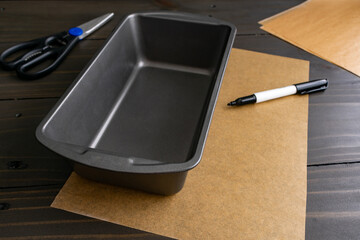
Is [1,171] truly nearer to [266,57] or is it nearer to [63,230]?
[63,230]

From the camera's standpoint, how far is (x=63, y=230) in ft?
1.26

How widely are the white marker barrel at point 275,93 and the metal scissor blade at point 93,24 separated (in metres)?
0.39

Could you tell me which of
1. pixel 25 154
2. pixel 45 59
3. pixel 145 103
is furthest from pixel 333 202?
pixel 45 59

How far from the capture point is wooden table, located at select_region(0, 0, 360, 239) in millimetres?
392

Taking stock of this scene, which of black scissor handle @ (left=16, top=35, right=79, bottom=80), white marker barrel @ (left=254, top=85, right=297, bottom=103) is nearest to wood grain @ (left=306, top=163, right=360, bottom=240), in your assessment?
white marker barrel @ (left=254, top=85, right=297, bottom=103)

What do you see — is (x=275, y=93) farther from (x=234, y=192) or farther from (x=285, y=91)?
(x=234, y=192)

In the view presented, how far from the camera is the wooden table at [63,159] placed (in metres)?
0.39

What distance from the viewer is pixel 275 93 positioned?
0.56m

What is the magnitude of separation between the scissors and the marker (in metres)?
0.35

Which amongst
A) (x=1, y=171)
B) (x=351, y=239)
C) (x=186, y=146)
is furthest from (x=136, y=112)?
(x=351, y=239)

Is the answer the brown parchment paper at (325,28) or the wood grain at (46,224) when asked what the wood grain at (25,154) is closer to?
the wood grain at (46,224)

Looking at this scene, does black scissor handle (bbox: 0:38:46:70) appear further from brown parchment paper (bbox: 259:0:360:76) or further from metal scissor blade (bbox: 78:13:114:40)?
brown parchment paper (bbox: 259:0:360:76)

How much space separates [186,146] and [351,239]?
10.1 inches

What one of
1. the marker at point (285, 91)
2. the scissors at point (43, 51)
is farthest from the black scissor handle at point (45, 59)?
the marker at point (285, 91)
